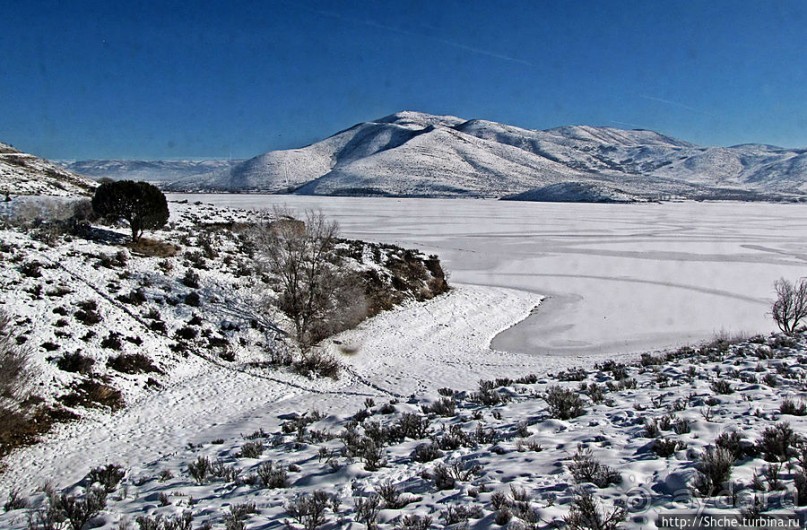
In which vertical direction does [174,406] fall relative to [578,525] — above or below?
below

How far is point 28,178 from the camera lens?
110 feet

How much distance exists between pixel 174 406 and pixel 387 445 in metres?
6.44

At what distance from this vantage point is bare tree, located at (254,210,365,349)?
1656 cm

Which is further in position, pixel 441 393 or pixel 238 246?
pixel 238 246

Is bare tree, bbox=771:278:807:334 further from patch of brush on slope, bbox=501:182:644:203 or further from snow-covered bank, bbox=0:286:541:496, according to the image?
patch of brush on slope, bbox=501:182:644:203

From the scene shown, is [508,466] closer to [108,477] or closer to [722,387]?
[722,387]

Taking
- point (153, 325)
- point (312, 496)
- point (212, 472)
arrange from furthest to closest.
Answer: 1. point (153, 325)
2. point (212, 472)
3. point (312, 496)

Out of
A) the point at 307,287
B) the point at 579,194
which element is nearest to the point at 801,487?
the point at 307,287

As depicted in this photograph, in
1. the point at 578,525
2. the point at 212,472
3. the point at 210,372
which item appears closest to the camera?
the point at 578,525

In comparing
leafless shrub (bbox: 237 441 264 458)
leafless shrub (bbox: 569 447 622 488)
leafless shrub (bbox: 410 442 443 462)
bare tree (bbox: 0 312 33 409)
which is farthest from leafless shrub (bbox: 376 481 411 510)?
bare tree (bbox: 0 312 33 409)

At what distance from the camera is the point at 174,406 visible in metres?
10.9

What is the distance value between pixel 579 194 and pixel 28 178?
109 metres

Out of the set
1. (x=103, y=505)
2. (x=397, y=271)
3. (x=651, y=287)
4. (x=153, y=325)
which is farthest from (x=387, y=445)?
(x=651, y=287)

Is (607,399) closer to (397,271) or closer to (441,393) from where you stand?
(441,393)
